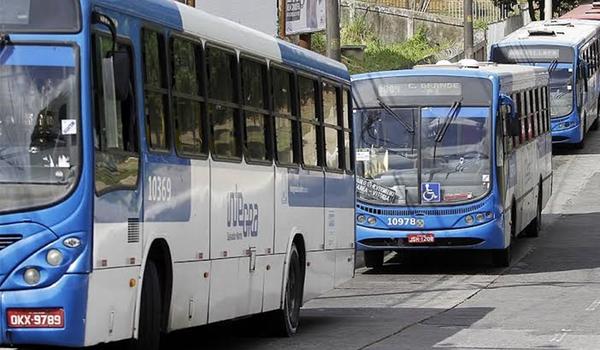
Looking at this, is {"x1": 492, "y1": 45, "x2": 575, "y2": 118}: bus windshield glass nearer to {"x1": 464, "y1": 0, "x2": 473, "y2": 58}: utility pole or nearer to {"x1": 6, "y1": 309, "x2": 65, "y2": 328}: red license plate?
{"x1": 464, "y1": 0, "x2": 473, "y2": 58}: utility pole

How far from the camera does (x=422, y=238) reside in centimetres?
2314

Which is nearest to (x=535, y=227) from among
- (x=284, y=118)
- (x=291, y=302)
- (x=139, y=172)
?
(x=291, y=302)

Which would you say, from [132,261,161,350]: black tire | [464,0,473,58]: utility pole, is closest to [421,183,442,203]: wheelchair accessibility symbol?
[132,261,161,350]: black tire

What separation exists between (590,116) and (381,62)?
Result: 27.8ft

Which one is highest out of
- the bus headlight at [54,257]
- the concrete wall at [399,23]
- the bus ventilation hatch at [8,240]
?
the concrete wall at [399,23]

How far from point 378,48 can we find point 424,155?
25.1 m

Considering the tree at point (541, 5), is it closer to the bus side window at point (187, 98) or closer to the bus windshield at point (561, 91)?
the bus windshield at point (561, 91)

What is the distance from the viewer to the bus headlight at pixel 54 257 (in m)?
9.91

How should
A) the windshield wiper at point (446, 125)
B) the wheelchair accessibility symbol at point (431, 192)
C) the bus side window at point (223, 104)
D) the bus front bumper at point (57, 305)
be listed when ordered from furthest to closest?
the windshield wiper at point (446, 125), the wheelchair accessibility symbol at point (431, 192), the bus side window at point (223, 104), the bus front bumper at point (57, 305)

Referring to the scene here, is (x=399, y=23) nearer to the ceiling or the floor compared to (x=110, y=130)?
nearer to the ceiling

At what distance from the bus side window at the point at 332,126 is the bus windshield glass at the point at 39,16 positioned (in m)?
6.99

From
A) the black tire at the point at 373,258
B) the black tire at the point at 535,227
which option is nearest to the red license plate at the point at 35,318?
the black tire at the point at 373,258

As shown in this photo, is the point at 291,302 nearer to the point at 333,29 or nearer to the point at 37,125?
the point at 37,125

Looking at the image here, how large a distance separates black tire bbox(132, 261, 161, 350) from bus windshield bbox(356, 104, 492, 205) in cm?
1237
